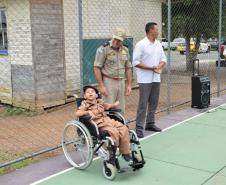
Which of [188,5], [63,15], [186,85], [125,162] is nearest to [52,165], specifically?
[125,162]

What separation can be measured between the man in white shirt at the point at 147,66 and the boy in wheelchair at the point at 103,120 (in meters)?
1.44

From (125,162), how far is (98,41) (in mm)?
7509

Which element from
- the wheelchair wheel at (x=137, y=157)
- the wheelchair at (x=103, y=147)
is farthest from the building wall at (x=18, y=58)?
the wheelchair wheel at (x=137, y=157)

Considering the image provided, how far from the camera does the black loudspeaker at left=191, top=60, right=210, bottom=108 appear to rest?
30.2 feet

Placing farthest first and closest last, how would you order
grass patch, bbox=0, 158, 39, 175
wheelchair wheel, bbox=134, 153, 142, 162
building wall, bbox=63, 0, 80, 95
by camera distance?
building wall, bbox=63, 0, 80, 95, grass patch, bbox=0, 158, 39, 175, wheelchair wheel, bbox=134, 153, 142, 162

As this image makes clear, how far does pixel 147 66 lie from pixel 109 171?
91.3 inches

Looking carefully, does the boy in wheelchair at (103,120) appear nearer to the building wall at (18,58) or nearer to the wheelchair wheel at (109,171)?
the wheelchair wheel at (109,171)

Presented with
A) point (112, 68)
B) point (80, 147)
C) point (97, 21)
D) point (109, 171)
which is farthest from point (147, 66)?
point (97, 21)

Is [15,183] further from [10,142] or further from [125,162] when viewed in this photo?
[10,142]

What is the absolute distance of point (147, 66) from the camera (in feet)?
22.3

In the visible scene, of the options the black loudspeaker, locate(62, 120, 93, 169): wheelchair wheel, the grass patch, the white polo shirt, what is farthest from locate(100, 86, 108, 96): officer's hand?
the black loudspeaker

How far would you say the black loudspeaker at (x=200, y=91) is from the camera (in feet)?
30.2

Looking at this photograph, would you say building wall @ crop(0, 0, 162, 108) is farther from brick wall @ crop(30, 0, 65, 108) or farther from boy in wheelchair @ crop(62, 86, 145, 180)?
boy in wheelchair @ crop(62, 86, 145, 180)

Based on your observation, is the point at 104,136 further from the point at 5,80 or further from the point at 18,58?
the point at 5,80
